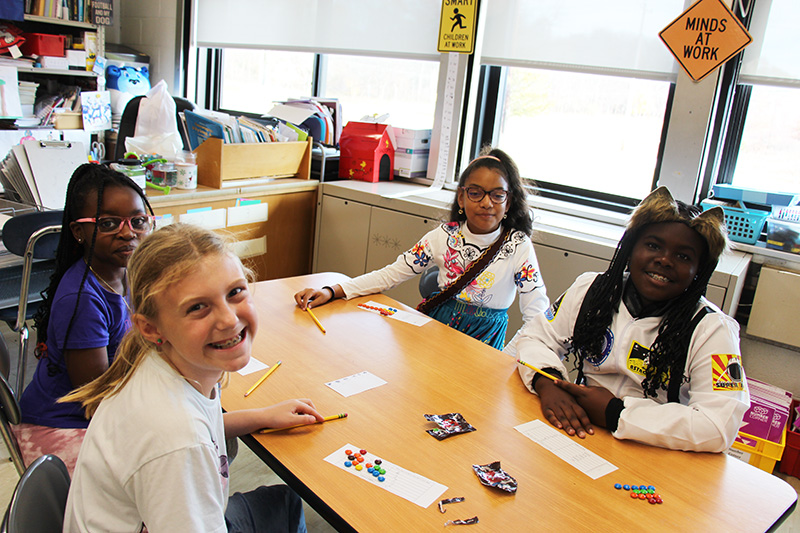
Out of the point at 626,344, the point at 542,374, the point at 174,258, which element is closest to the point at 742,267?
the point at 626,344

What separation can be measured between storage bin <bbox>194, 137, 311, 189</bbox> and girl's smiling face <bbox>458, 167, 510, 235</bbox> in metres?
1.35

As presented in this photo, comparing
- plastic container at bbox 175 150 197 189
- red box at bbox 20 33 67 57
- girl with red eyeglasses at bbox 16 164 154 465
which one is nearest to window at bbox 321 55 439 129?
plastic container at bbox 175 150 197 189

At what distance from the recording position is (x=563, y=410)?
4.25 ft

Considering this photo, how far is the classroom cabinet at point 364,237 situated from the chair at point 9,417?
78.1 inches

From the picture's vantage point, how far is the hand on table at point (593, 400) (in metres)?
1.28

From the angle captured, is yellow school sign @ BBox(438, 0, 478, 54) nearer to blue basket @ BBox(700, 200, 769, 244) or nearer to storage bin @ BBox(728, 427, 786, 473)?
blue basket @ BBox(700, 200, 769, 244)

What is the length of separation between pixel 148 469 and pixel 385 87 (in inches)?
131

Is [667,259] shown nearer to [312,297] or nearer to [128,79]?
[312,297]

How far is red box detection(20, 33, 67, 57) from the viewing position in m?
3.77

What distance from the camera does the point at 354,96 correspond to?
13.1ft

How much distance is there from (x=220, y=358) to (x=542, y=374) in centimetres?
77

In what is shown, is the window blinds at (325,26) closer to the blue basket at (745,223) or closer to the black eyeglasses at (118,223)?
the blue basket at (745,223)

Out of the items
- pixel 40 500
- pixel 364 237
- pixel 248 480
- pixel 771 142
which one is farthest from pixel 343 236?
pixel 40 500

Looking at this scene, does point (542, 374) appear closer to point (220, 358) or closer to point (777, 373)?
point (220, 358)
